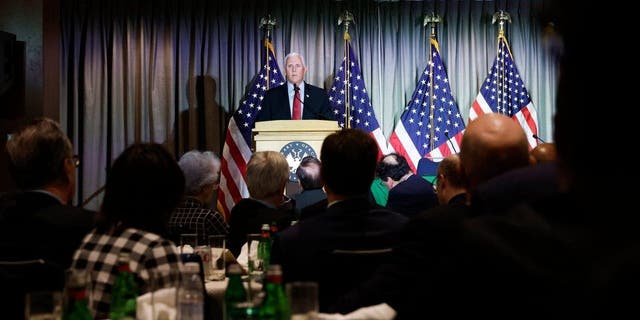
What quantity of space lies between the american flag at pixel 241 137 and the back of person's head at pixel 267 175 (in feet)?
12.3

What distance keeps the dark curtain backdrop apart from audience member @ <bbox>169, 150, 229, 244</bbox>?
170 inches

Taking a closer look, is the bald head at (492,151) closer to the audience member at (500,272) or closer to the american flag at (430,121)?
the audience member at (500,272)

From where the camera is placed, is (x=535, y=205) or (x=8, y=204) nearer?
(x=535, y=205)

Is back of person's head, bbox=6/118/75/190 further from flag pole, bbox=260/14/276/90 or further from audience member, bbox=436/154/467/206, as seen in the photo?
flag pole, bbox=260/14/276/90

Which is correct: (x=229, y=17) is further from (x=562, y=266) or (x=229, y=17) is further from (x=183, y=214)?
(x=562, y=266)

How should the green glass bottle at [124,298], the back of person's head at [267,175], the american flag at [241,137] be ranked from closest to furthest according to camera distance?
the green glass bottle at [124,298], the back of person's head at [267,175], the american flag at [241,137]

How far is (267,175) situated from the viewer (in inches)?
161

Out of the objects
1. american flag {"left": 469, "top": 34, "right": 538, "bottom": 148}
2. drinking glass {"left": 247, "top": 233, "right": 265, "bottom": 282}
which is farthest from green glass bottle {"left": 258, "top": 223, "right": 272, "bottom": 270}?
american flag {"left": 469, "top": 34, "right": 538, "bottom": 148}

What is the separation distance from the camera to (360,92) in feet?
27.1

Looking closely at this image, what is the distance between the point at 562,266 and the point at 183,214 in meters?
3.36

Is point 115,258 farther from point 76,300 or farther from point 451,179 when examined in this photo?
point 451,179

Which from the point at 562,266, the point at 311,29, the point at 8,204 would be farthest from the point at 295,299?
the point at 311,29

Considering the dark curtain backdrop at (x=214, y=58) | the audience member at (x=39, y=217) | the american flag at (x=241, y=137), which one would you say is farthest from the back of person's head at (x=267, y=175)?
the dark curtain backdrop at (x=214, y=58)

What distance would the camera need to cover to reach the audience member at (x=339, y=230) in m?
2.49
